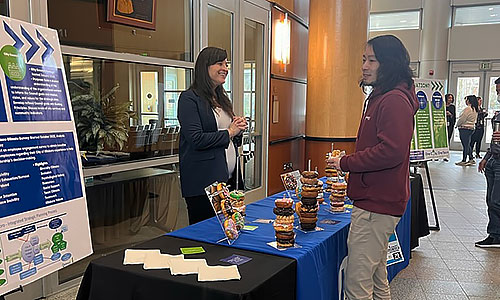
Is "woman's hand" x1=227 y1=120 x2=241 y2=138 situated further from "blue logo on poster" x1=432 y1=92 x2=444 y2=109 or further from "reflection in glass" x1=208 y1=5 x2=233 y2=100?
"blue logo on poster" x1=432 y1=92 x2=444 y2=109

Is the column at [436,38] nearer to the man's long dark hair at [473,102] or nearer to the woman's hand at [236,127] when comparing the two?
the man's long dark hair at [473,102]

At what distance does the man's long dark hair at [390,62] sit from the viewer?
78.8 inches

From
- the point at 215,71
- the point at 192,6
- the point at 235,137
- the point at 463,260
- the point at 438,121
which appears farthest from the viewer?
the point at 438,121

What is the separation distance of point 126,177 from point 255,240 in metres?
2.27

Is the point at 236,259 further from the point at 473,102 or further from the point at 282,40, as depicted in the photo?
the point at 473,102

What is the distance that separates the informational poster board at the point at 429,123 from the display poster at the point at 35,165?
11.5ft

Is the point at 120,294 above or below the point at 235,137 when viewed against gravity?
below

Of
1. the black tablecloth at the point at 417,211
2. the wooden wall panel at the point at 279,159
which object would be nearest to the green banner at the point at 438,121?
the black tablecloth at the point at 417,211

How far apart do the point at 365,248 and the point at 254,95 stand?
3780 millimetres

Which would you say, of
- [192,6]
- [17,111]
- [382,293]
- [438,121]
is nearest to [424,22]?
[438,121]

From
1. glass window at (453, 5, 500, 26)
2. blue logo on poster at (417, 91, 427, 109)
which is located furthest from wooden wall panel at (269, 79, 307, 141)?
glass window at (453, 5, 500, 26)

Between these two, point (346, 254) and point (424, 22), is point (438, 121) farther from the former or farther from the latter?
point (424, 22)

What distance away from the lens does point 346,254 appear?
2.30 metres

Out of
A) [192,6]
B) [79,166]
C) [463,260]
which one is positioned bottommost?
[463,260]
